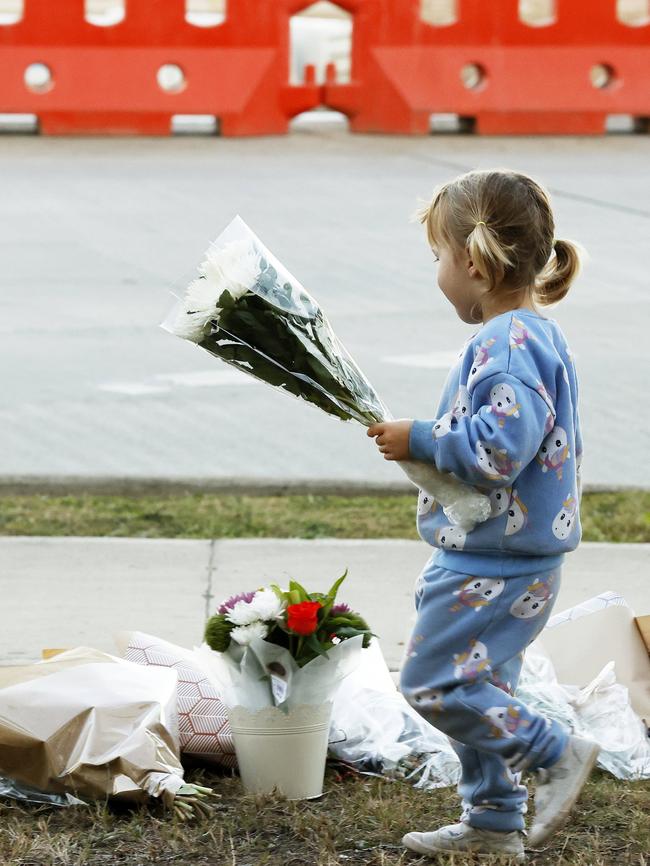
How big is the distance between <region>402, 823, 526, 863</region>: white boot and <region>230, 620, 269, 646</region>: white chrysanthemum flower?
1.91 ft

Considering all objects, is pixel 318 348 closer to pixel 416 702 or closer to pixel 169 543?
pixel 416 702

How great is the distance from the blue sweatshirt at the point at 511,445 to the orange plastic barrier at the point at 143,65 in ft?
40.1

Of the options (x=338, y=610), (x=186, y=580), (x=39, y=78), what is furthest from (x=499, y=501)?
(x=39, y=78)

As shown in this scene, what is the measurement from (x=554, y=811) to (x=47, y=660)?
52.4 inches

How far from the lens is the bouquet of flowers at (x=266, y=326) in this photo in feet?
10.1

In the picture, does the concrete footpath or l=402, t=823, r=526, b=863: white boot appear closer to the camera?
l=402, t=823, r=526, b=863: white boot

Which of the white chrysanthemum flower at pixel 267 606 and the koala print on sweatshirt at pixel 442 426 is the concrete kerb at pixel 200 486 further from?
the koala print on sweatshirt at pixel 442 426

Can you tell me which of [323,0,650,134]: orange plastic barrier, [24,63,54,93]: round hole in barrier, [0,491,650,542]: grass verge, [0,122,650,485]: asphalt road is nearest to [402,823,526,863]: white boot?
[0,122,650,485]: asphalt road

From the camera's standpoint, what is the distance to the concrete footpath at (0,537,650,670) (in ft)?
15.3

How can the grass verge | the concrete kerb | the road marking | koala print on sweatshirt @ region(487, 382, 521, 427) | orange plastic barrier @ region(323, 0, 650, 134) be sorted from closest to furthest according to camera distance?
1. koala print on sweatshirt @ region(487, 382, 521, 427)
2. the grass verge
3. the concrete kerb
4. the road marking
5. orange plastic barrier @ region(323, 0, 650, 134)

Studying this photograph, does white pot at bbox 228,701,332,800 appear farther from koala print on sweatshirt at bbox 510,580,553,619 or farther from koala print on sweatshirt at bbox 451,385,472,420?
koala print on sweatshirt at bbox 451,385,472,420

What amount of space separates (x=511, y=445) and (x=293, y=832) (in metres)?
1.06

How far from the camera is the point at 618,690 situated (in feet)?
13.2

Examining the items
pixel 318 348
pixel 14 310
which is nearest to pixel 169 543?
pixel 318 348
